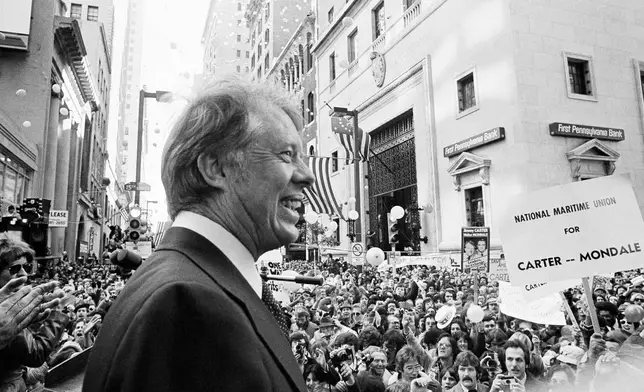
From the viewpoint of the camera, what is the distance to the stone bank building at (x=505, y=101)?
15805mm

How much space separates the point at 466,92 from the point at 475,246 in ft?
33.0

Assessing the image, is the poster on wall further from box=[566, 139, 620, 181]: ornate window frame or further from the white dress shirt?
the white dress shirt

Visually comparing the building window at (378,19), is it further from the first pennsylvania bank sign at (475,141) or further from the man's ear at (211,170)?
the man's ear at (211,170)

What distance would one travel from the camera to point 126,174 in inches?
4589

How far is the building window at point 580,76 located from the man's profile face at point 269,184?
18049 mm

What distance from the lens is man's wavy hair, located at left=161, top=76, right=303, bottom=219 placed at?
1331mm

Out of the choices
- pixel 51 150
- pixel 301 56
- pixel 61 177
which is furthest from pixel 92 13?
pixel 51 150

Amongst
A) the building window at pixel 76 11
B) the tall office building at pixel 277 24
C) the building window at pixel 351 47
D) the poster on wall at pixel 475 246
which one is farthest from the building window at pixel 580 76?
the building window at pixel 76 11

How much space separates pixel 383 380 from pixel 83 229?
127 feet

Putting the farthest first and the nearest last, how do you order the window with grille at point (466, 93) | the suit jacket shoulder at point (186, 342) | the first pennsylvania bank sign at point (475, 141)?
the window with grille at point (466, 93) < the first pennsylvania bank sign at point (475, 141) < the suit jacket shoulder at point (186, 342)

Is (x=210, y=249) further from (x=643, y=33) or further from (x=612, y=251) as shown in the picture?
(x=643, y=33)

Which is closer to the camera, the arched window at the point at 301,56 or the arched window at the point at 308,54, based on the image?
the arched window at the point at 308,54

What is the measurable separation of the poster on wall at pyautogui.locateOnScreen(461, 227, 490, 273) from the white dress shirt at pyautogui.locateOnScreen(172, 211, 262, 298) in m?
9.79

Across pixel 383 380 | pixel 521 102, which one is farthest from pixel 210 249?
pixel 521 102
